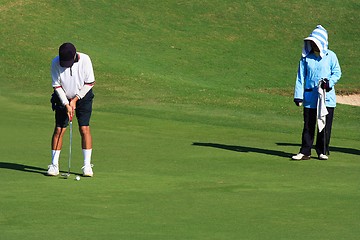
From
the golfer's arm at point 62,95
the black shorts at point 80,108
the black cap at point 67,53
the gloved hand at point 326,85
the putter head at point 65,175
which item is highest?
the black cap at point 67,53

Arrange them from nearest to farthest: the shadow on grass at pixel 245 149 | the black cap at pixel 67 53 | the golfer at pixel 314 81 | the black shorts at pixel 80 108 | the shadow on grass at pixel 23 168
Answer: the black cap at pixel 67 53, the black shorts at pixel 80 108, the shadow on grass at pixel 23 168, the golfer at pixel 314 81, the shadow on grass at pixel 245 149

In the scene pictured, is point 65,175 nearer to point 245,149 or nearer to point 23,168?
point 23,168

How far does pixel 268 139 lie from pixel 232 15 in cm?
2418

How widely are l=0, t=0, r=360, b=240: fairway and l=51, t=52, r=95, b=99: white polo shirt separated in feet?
3.71

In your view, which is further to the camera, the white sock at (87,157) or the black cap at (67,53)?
the white sock at (87,157)

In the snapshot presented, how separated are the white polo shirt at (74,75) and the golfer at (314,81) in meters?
3.61

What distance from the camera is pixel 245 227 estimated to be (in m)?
10.5

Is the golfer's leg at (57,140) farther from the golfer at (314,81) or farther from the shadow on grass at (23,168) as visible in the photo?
the golfer at (314,81)

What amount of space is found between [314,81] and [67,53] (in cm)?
424

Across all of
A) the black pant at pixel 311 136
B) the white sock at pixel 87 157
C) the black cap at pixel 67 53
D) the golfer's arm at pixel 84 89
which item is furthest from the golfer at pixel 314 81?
the black cap at pixel 67 53

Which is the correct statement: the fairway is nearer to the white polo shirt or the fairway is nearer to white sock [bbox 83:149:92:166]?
white sock [bbox 83:149:92:166]

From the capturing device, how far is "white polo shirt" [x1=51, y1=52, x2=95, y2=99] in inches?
541

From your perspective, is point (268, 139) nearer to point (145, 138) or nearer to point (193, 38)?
point (145, 138)

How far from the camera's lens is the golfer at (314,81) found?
15.9m
